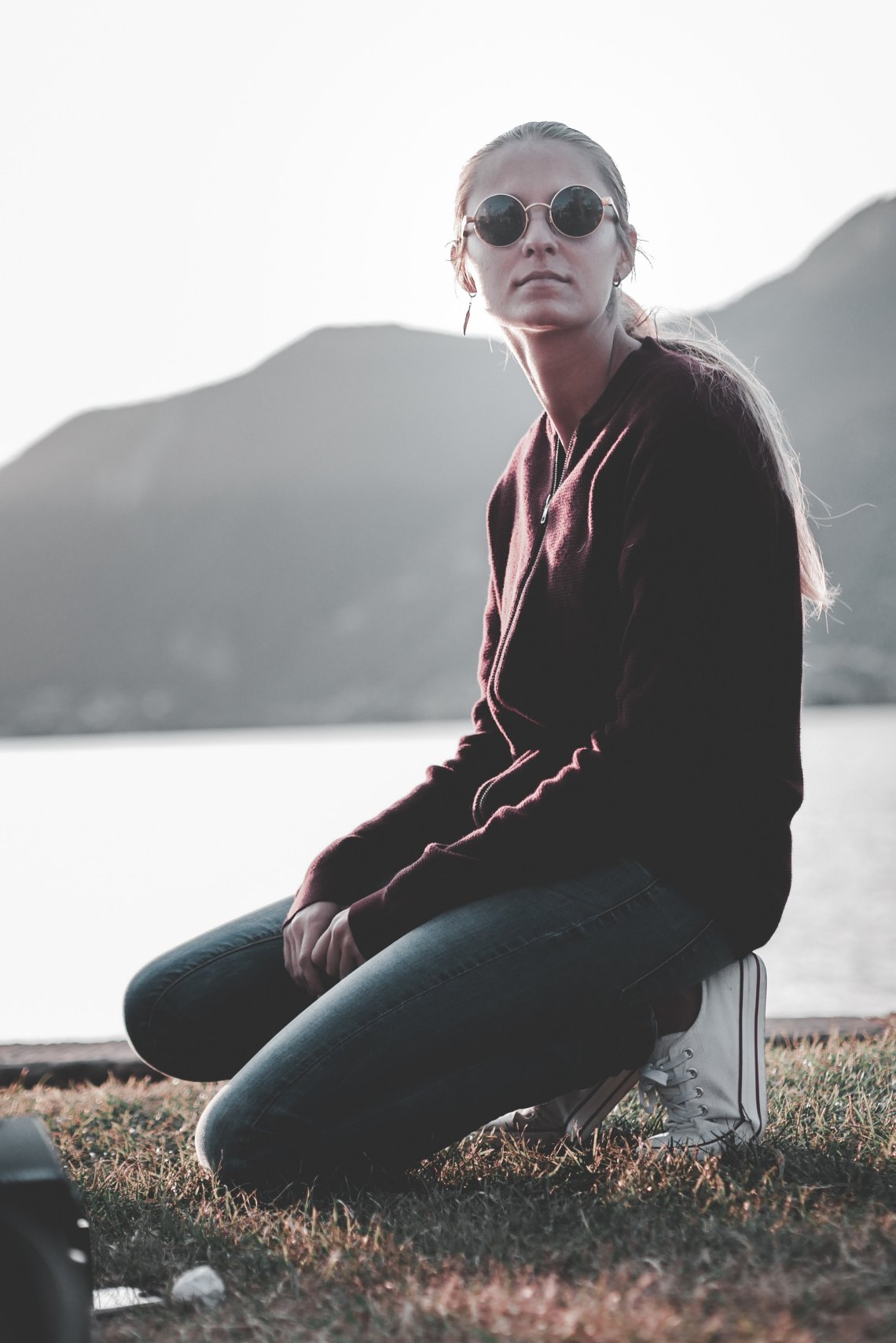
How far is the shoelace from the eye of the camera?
1.95 m

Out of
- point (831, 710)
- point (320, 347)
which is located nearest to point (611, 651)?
point (831, 710)

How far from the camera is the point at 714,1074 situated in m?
1.94

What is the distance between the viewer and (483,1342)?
1.28 m

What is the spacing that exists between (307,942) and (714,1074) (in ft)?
2.24

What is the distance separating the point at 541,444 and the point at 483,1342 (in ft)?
5.01

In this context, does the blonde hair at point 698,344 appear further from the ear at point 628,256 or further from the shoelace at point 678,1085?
the shoelace at point 678,1085

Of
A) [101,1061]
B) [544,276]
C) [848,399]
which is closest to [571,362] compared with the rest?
[544,276]

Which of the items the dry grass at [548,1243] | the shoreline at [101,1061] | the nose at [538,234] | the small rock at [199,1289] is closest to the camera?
the dry grass at [548,1243]

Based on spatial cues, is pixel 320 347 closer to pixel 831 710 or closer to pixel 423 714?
pixel 423 714

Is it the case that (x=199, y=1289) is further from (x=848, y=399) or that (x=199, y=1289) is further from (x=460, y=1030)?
(x=848, y=399)

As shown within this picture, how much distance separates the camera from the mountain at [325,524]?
94188mm

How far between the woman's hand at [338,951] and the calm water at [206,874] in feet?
6.75

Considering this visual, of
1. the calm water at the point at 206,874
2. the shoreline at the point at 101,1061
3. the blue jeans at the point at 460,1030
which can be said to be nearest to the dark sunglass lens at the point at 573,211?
the blue jeans at the point at 460,1030

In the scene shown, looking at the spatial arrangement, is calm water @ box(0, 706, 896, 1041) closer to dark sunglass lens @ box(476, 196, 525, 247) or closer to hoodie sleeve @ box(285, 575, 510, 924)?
hoodie sleeve @ box(285, 575, 510, 924)
